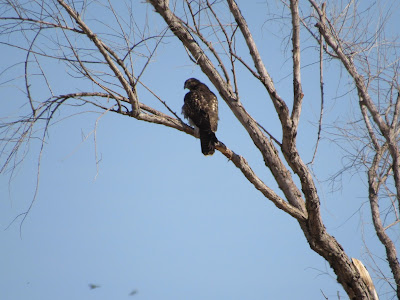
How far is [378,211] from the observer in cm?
569

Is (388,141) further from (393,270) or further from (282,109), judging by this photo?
(282,109)

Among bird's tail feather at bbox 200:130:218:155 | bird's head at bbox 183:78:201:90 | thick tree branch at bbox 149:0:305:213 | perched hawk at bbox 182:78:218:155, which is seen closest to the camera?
thick tree branch at bbox 149:0:305:213

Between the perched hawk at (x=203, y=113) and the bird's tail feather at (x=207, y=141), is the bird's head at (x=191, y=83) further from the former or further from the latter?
the bird's tail feather at (x=207, y=141)

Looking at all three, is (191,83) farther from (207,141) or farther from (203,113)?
(207,141)

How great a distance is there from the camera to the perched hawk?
5464 millimetres

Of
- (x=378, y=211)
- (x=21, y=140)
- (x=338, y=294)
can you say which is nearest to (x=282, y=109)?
(x=338, y=294)

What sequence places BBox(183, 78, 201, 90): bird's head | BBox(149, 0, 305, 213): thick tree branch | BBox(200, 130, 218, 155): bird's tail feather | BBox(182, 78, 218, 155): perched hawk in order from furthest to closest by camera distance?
BBox(183, 78, 201, 90): bird's head
BBox(182, 78, 218, 155): perched hawk
BBox(200, 130, 218, 155): bird's tail feather
BBox(149, 0, 305, 213): thick tree branch

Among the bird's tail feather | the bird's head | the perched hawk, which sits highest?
the bird's head

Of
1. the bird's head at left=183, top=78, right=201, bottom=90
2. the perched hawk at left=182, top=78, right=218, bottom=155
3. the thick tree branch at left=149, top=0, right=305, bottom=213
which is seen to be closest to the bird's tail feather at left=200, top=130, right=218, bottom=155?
the perched hawk at left=182, top=78, right=218, bottom=155

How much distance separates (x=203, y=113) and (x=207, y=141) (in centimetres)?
57

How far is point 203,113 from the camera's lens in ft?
19.4

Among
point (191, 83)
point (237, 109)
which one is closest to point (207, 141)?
point (237, 109)

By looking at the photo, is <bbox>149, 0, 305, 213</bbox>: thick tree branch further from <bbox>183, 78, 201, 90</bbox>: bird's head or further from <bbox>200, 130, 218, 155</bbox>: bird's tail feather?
<bbox>183, 78, 201, 90</bbox>: bird's head

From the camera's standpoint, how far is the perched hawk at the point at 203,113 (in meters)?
5.46
